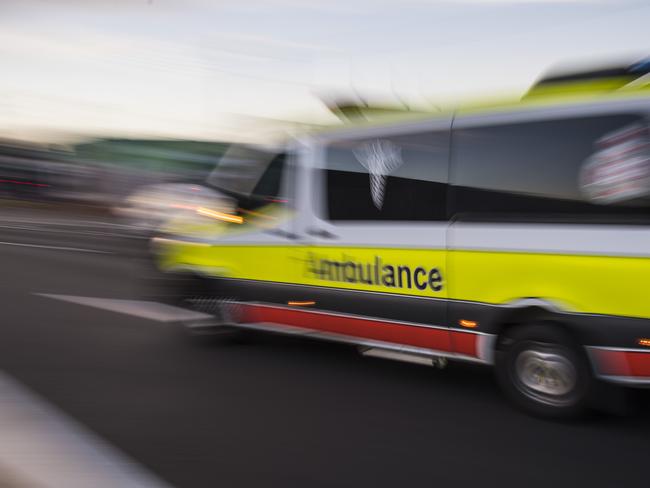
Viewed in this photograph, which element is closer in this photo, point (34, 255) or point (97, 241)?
point (34, 255)

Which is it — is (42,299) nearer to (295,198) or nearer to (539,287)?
(295,198)

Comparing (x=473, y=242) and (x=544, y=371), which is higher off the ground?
(x=473, y=242)

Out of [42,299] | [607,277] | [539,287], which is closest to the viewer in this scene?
[607,277]

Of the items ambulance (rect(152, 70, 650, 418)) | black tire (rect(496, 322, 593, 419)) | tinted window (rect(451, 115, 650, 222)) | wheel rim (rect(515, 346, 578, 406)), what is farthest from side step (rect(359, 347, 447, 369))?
tinted window (rect(451, 115, 650, 222))

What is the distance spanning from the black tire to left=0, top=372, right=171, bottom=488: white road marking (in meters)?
2.25

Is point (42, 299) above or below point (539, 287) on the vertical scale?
below

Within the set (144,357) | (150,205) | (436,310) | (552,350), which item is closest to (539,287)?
(552,350)

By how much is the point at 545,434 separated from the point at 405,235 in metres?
1.54

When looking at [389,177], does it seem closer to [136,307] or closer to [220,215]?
[220,215]

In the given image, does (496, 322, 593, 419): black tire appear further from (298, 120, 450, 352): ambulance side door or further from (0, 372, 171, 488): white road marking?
(0, 372, 171, 488): white road marking

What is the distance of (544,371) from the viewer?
4387mm

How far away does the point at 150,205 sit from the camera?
1728cm

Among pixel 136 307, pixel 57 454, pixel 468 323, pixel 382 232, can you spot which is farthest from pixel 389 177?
pixel 136 307

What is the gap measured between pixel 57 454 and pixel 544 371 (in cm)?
277
